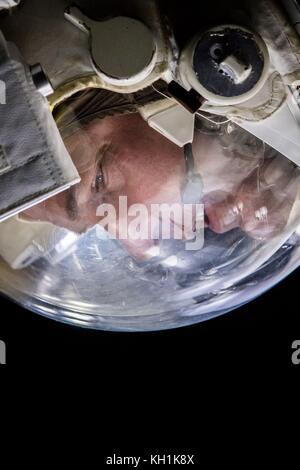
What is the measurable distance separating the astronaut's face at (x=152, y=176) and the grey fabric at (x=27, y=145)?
6cm

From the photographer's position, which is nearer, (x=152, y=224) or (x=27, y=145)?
(x=27, y=145)

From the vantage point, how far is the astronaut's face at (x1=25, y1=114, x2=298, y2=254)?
3.03 ft

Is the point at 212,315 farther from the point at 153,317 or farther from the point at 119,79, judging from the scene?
the point at 119,79

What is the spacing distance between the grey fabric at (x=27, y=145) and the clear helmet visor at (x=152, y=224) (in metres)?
0.05

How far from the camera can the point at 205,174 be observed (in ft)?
3.06

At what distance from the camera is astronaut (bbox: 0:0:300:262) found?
→ 850 mm

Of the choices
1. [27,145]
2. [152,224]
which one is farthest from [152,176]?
[27,145]

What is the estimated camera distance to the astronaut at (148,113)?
850 mm

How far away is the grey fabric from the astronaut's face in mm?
58

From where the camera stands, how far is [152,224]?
0.96 meters

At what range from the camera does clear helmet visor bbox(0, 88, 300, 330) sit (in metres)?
0.92

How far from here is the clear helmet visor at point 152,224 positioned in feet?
3.03

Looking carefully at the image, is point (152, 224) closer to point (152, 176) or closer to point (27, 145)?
point (152, 176)

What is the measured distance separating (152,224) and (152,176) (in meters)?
0.06
